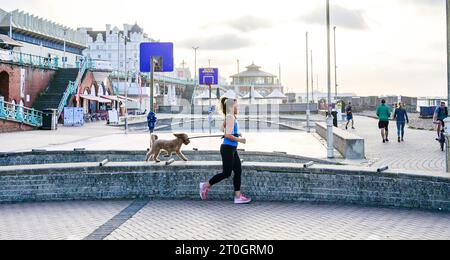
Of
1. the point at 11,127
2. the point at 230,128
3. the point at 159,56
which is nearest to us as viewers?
the point at 230,128

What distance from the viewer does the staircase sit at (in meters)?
42.5

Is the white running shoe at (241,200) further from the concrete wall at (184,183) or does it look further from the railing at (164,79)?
the railing at (164,79)

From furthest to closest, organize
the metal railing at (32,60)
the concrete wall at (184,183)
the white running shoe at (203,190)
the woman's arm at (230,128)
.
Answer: the metal railing at (32,60) → the white running shoe at (203,190) → the concrete wall at (184,183) → the woman's arm at (230,128)

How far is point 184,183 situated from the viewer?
8.29 meters

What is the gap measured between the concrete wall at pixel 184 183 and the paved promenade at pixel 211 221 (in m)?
0.26

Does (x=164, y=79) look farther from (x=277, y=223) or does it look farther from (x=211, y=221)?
(x=277, y=223)

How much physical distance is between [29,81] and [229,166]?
39.3 metres

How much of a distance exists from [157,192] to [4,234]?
111 inches

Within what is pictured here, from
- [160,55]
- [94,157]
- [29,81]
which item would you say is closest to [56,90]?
[29,81]

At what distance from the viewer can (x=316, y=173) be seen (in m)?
7.92

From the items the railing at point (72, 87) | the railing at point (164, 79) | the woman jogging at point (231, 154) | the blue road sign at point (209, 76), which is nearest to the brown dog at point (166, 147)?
the woman jogging at point (231, 154)

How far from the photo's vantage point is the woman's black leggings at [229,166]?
761 cm
